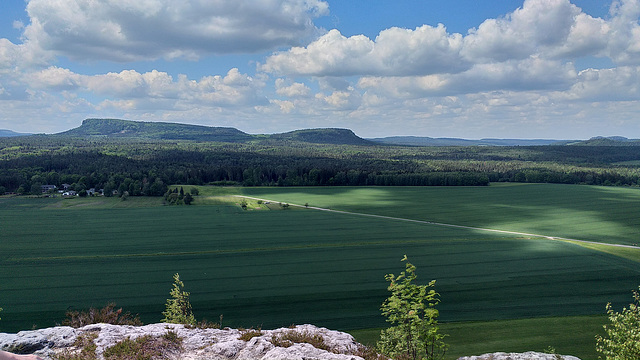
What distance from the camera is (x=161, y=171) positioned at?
142 meters

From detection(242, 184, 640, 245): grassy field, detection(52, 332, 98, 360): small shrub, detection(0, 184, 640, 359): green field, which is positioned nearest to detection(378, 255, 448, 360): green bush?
detection(52, 332, 98, 360): small shrub

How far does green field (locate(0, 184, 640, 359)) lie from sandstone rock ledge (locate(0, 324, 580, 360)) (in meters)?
18.9

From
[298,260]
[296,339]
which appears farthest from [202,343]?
[298,260]

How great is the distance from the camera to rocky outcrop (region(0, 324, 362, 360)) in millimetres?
13750

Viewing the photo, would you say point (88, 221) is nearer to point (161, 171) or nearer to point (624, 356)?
point (161, 171)

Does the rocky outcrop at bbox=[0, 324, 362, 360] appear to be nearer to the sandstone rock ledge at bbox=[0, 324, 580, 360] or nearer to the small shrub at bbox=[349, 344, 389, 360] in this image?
the sandstone rock ledge at bbox=[0, 324, 580, 360]

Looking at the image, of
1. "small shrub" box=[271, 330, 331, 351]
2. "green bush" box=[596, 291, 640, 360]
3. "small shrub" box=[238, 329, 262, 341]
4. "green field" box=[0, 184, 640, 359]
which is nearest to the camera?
"green bush" box=[596, 291, 640, 360]

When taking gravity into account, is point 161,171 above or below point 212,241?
above

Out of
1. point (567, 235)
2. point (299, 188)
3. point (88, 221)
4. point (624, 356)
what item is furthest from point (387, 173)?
point (624, 356)

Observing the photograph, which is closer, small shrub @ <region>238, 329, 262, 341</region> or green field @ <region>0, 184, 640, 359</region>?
small shrub @ <region>238, 329, 262, 341</region>

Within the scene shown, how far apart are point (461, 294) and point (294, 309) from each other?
19056 millimetres

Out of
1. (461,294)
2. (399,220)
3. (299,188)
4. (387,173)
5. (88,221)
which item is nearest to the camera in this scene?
(461,294)

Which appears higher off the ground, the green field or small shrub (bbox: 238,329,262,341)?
small shrub (bbox: 238,329,262,341)

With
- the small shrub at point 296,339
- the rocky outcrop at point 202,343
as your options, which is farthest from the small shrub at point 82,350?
the small shrub at point 296,339
